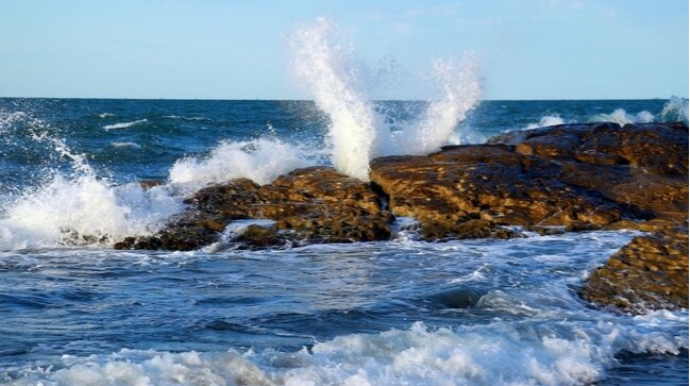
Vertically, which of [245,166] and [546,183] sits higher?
[245,166]

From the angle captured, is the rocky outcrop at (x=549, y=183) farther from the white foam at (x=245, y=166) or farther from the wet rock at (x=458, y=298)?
the wet rock at (x=458, y=298)

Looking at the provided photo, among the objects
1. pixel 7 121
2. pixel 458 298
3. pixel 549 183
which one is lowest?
pixel 458 298

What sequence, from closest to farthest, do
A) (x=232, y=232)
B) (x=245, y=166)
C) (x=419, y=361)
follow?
(x=419, y=361) → (x=232, y=232) → (x=245, y=166)

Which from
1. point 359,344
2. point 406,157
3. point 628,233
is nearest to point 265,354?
point 359,344

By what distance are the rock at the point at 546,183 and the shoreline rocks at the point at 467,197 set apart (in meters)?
0.01

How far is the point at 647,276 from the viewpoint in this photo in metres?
7.65

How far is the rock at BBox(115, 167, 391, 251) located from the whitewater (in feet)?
0.85


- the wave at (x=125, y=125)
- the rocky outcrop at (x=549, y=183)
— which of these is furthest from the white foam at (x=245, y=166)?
the wave at (x=125, y=125)

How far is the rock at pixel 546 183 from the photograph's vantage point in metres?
10.8

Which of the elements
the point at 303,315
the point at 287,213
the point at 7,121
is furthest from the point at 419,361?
the point at 7,121

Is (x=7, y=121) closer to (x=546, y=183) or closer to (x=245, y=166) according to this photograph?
(x=245, y=166)

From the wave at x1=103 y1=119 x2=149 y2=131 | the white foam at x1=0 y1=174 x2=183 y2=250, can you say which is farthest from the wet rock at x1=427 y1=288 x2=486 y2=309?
the wave at x1=103 y1=119 x2=149 y2=131

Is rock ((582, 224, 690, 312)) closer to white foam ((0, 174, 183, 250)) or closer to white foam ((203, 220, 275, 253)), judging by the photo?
white foam ((203, 220, 275, 253))

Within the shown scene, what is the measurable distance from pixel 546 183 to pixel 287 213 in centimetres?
309
